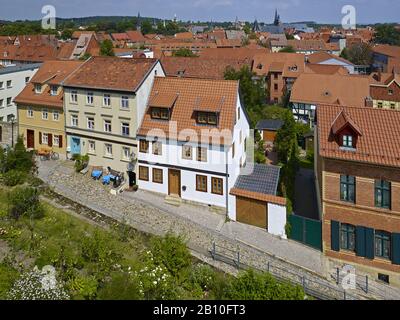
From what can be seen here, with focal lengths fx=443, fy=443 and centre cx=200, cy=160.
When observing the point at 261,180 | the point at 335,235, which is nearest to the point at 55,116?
the point at 261,180

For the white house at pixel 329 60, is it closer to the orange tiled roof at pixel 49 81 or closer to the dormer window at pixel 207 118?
the orange tiled roof at pixel 49 81

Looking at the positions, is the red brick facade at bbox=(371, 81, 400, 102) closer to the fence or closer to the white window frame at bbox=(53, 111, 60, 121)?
the white window frame at bbox=(53, 111, 60, 121)

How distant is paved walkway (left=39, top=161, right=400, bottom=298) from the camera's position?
23156mm

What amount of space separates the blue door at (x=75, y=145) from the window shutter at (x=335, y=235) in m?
19.6

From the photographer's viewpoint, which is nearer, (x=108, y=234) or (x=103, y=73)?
(x=108, y=234)

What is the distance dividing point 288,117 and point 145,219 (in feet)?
63.8

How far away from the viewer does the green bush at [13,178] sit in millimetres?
29453

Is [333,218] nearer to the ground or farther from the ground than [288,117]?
nearer to the ground

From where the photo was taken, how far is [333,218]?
23.7 metres

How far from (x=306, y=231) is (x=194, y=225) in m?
6.42

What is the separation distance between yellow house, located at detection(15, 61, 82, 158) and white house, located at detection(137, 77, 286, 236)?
8325 millimetres

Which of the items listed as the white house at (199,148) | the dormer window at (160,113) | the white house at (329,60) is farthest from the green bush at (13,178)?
the white house at (329,60)

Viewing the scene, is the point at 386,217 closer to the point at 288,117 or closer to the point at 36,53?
the point at 288,117

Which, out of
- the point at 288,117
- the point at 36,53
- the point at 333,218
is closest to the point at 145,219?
the point at 333,218
